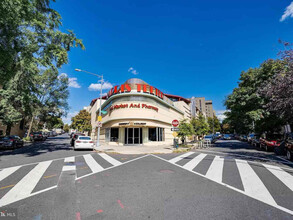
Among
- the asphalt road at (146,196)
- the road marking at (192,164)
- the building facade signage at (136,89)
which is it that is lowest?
the road marking at (192,164)

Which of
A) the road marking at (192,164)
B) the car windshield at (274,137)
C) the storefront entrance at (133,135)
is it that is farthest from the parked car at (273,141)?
the storefront entrance at (133,135)

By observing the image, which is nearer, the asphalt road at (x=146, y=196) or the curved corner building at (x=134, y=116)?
the asphalt road at (x=146, y=196)

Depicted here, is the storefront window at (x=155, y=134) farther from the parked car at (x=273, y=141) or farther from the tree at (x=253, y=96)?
the parked car at (x=273, y=141)

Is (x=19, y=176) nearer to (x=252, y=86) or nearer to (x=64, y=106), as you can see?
(x=252, y=86)

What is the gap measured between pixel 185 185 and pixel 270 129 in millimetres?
22712

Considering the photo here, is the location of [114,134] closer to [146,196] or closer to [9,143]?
[9,143]

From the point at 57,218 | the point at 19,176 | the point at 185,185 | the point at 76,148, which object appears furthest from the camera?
the point at 76,148

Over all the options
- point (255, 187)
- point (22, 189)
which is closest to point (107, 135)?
Answer: point (22, 189)

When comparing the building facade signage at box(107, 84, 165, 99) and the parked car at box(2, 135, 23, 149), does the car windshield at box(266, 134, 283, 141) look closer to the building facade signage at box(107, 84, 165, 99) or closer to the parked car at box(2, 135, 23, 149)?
the building facade signage at box(107, 84, 165, 99)

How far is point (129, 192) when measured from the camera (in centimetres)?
425

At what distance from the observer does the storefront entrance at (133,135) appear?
69.4 ft

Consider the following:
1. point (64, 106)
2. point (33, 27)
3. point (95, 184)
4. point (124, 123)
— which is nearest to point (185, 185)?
point (95, 184)

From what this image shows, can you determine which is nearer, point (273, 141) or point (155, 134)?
point (273, 141)

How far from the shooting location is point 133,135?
21.2 m
